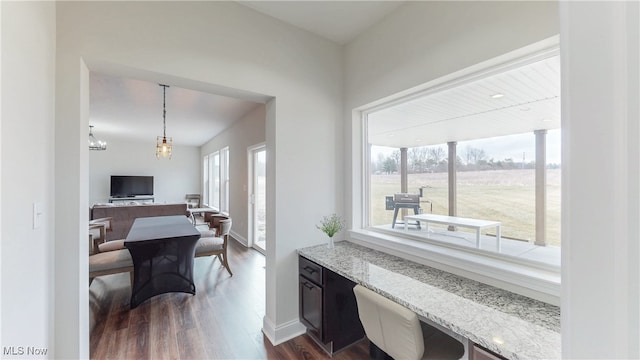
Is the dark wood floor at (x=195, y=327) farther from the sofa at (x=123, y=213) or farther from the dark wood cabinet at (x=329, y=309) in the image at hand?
the sofa at (x=123, y=213)

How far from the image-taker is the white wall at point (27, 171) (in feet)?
3.42

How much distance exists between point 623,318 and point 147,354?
2755mm

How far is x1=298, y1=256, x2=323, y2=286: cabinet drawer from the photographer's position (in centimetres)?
208

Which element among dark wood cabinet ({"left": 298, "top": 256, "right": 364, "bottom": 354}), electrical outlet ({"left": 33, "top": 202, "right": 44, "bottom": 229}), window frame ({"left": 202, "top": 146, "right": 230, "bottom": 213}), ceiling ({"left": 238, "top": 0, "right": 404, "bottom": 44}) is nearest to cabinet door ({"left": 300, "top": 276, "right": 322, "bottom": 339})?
dark wood cabinet ({"left": 298, "top": 256, "right": 364, "bottom": 354})

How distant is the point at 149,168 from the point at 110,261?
7191 mm

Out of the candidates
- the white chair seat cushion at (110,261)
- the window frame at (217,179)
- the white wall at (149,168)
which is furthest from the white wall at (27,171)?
the white wall at (149,168)

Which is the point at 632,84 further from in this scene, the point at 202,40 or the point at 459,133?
the point at 202,40

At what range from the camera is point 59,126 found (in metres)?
1.55

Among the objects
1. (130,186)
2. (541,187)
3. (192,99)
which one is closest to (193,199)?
(130,186)

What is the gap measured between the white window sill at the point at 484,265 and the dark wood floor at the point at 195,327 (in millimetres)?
914

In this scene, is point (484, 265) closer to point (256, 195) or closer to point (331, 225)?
point (331, 225)

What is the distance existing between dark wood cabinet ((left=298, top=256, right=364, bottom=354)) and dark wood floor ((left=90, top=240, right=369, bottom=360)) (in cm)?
11

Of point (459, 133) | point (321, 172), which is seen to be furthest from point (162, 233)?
point (459, 133)

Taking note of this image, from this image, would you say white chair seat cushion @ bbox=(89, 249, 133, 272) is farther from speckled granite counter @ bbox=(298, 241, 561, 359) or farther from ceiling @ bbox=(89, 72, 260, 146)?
speckled granite counter @ bbox=(298, 241, 561, 359)
